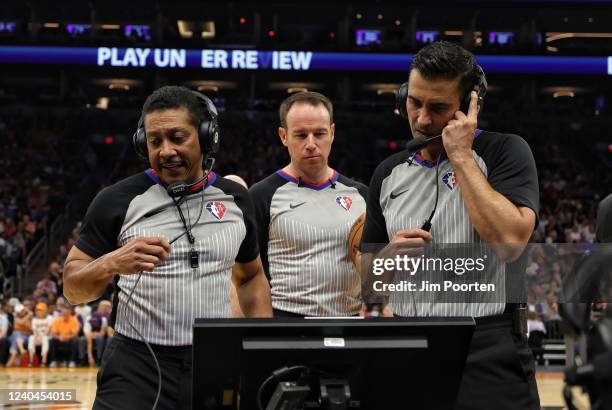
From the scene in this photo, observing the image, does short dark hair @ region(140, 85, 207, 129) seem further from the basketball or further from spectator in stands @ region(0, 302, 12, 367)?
spectator in stands @ region(0, 302, 12, 367)

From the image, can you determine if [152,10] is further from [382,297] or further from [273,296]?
[382,297]

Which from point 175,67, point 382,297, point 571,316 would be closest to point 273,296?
point 382,297

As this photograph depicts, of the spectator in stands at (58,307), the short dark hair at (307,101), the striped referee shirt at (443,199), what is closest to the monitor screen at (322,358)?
the striped referee shirt at (443,199)

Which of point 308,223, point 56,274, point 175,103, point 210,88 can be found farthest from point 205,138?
point 210,88

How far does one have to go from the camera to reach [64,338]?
12.5m

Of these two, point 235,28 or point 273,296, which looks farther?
point 235,28

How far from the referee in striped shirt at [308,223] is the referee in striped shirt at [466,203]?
119 centimetres

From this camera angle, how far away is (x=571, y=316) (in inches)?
53.0

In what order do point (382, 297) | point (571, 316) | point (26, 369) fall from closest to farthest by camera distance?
point (571, 316), point (382, 297), point (26, 369)

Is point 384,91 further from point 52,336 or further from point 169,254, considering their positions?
point 169,254

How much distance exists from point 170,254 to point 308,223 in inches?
48.3

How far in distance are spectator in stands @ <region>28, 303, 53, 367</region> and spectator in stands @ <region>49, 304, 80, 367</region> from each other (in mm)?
112

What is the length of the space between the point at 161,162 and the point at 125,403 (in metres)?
0.76

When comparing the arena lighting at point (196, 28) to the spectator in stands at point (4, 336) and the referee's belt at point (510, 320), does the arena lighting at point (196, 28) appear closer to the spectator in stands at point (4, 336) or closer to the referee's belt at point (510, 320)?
the spectator in stands at point (4, 336)
